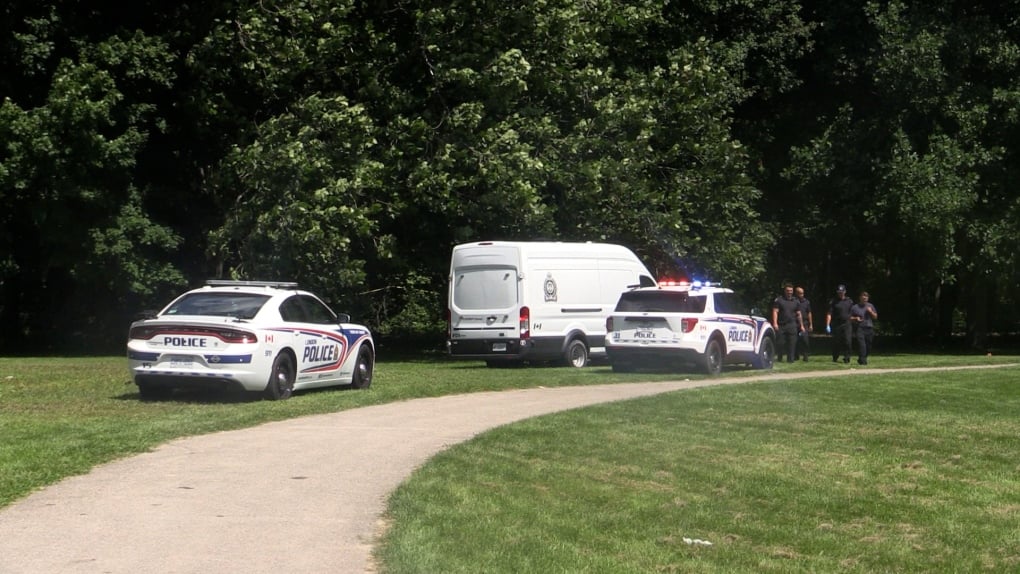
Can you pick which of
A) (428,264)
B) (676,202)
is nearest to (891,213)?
(676,202)

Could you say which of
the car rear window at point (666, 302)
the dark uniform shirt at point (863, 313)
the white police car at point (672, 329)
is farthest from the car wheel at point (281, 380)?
the dark uniform shirt at point (863, 313)

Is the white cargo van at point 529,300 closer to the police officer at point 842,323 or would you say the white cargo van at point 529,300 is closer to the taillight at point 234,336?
the police officer at point 842,323

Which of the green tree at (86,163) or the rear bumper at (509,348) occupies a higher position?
the green tree at (86,163)

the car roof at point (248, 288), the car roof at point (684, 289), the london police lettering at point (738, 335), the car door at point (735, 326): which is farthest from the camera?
the london police lettering at point (738, 335)

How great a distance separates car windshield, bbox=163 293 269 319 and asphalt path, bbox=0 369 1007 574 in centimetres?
292

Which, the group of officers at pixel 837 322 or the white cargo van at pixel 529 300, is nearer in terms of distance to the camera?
the white cargo van at pixel 529 300

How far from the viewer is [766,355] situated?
27.6 m

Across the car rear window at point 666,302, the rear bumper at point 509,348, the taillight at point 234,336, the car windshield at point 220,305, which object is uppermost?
the car rear window at point 666,302

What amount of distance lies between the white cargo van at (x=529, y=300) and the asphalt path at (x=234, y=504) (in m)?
11.9

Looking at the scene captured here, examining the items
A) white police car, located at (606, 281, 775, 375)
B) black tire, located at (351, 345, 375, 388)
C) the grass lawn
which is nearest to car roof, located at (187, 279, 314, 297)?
black tire, located at (351, 345, 375, 388)

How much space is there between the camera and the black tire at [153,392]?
1758 cm

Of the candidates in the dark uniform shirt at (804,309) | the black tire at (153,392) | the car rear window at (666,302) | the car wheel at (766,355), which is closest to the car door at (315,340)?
the black tire at (153,392)

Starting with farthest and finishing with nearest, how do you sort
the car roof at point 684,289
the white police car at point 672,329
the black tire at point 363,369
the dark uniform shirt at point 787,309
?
the dark uniform shirt at point 787,309
the car roof at point 684,289
the white police car at point 672,329
the black tire at point 363,369

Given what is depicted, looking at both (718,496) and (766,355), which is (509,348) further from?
(718,496)
